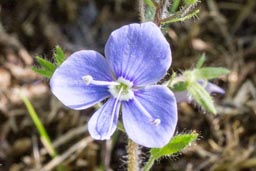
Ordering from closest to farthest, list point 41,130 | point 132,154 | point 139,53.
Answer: point 139,53 < point 132,154 < point 41,130

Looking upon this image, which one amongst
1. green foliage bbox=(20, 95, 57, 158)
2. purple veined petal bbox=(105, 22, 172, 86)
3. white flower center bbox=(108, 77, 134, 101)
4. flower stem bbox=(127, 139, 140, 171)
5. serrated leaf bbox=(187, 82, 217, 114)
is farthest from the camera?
green foliage bbox=(20, 95, 57, 158)

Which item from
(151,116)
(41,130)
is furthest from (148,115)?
(41,130)

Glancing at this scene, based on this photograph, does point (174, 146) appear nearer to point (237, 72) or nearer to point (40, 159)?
point (40, 159)

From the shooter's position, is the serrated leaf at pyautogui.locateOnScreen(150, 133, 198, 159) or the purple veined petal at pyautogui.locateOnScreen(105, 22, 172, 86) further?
the serrated leaf at pyautogui.locateOnScreen(150, 133, 198, 159)

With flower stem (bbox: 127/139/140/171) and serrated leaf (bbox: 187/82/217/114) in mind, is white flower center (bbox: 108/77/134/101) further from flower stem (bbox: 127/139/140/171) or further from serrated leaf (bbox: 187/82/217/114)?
serrated leaf (bbox: 187/82/217/114)

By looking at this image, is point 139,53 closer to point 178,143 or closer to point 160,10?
point 160,10

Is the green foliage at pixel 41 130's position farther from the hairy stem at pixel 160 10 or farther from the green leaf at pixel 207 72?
the hairy stem at pixel 160 10

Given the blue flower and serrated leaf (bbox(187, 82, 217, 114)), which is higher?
the blue flower

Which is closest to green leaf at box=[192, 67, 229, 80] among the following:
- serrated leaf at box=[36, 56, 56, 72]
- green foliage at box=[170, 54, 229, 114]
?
green foliage at box=[170, 54, 229, 114]

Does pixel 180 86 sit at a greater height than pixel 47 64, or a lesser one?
lesser
